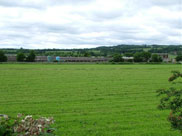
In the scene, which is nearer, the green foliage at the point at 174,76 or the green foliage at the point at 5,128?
the green foliage at the point at 5,128

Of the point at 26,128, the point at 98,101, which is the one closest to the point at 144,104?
the point at 98,101

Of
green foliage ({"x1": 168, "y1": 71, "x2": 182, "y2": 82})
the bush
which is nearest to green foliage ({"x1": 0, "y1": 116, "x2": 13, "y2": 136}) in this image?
the bush

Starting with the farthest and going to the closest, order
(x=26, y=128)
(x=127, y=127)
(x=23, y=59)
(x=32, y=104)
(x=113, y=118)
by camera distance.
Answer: (x=23, y=59)
(x=32, y=104)
(x=113, y=118)
(x=127, y=127)
(x=26, y=128)

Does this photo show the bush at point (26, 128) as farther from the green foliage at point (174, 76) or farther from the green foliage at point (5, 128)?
the green foliage at point (174, 76)

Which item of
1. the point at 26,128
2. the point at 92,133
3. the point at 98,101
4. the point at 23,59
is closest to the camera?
the point at 26,128

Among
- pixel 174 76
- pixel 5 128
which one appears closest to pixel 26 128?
pixel 5 128

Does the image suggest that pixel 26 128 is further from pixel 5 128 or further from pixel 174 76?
pixel 174 76

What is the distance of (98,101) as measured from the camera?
1709 cm

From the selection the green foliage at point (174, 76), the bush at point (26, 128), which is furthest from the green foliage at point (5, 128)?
the green foliage at point (174, 76)

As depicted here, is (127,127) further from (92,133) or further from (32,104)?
(32,104)

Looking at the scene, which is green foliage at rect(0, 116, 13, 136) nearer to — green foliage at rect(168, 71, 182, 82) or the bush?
the bush

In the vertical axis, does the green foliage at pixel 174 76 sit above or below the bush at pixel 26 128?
above

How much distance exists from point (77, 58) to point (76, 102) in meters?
160

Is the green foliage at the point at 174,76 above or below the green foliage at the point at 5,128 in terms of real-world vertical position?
above
